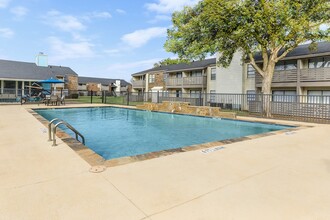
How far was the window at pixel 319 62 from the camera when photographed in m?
16.4

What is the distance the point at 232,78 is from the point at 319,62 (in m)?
7.94

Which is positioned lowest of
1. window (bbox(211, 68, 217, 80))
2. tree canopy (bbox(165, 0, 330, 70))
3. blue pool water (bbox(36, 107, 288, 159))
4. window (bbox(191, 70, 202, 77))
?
blue pool water (bbox(36, 107, 288, 159))

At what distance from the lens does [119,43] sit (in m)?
26.9

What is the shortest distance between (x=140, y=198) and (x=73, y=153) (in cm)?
269

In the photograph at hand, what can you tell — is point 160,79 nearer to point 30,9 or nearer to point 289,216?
point 30,9

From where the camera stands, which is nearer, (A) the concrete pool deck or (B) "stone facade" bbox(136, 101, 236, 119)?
(A) the concrete pool deck

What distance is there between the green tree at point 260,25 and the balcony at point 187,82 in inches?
377

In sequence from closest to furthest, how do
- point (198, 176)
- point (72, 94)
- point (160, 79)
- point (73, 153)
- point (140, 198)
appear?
point (140, 198) → point (198, 176) → point (73, 153) → point (160, 79) → point (72, 94)

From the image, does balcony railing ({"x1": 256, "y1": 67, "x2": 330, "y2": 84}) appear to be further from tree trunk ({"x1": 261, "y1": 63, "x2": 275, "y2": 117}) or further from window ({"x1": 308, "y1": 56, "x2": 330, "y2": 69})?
tree trunk ({"x1": 261, "y1": 63, "x2": 275, "y2": 117})

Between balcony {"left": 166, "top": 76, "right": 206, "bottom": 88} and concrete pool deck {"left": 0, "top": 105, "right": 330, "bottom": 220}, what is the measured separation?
2171 centimetres

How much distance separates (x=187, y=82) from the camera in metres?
28.0

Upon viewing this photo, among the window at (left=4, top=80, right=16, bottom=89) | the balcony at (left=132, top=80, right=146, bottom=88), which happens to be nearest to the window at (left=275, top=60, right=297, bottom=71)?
the balcony at (left=132, top=80, right=146, bottom=88)

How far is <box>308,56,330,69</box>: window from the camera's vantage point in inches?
647

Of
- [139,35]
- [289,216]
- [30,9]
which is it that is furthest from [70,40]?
[289,216]
